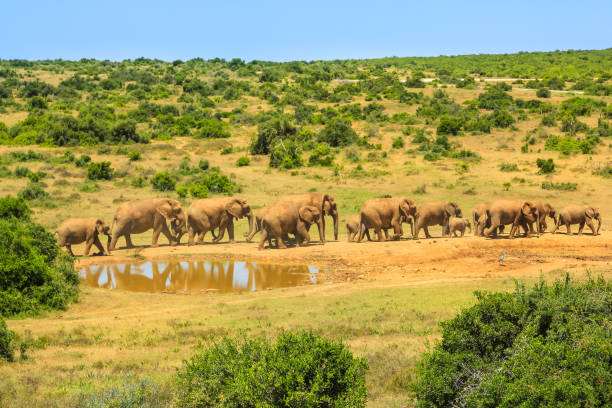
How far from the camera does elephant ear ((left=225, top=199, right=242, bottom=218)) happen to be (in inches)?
926

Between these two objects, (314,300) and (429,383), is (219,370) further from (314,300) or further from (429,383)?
(314,300)

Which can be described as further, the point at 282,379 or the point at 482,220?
the point at 482,220

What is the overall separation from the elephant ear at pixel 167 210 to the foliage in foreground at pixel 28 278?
6.65 meters

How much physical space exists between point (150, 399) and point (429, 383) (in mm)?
3672

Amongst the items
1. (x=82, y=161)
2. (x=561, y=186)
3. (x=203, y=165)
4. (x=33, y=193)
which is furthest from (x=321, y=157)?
(x=33, y=193)

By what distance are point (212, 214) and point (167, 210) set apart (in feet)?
5.41

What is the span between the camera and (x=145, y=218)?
2284cm

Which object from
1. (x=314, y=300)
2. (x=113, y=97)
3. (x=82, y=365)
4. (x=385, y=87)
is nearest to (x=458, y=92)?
(x=385, y=87)

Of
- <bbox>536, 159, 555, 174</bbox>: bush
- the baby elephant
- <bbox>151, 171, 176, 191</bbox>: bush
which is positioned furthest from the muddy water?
<bbox>536, 159, 555, 174</bbox>: bush

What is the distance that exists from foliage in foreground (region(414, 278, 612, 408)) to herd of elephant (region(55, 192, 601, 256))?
12588 millimetres

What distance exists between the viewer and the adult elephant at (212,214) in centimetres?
2316

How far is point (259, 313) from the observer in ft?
46.3

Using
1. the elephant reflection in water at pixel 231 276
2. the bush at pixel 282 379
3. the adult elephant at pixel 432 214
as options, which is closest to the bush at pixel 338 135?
the adult elephant at pixel 432 214

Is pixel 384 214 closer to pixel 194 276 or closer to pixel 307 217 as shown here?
pixel 307 217
